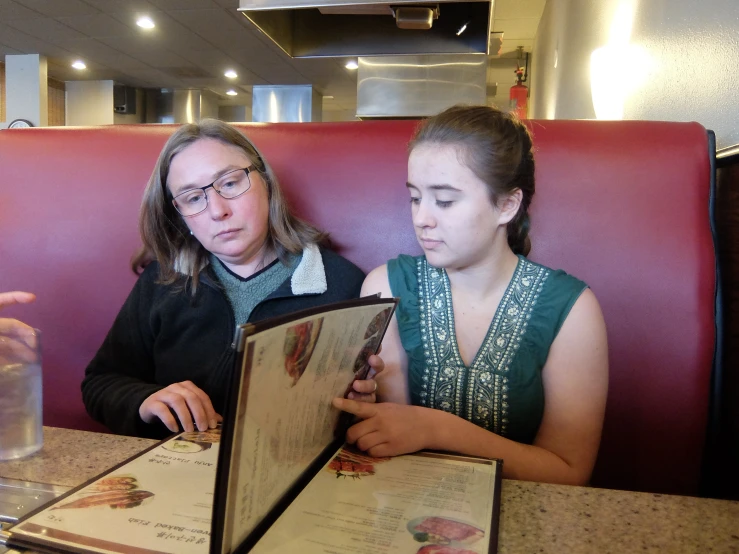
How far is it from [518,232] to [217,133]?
2.23 ft

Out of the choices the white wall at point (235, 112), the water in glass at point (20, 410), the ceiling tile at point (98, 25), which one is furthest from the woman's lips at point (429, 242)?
the white wall at point (235, 112)

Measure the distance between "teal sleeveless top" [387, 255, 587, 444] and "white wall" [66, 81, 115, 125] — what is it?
7.97 m

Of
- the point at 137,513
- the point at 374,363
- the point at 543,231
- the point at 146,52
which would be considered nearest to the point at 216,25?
the point at 146,52

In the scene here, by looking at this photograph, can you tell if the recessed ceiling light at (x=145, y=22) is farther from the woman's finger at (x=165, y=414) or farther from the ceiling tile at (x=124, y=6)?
the woman's finger at (x=165, y=414)

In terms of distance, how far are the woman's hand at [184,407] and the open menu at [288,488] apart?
146mm

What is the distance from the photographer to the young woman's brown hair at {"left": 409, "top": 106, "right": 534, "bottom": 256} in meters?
0.88

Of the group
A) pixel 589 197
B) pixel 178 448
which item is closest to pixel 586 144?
pixel 589 197

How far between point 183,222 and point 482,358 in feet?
2.45

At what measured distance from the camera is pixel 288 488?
483mm

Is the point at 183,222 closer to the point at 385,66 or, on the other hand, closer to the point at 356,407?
the point at 356,407

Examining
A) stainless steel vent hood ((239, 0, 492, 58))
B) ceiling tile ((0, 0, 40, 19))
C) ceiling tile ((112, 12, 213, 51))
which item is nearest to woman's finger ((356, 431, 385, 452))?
stainless steel vent hood ((239, 0, 492, 58))

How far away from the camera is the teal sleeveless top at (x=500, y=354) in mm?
886

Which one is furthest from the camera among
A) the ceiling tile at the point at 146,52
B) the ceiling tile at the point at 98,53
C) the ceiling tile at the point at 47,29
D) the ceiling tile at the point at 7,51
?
the ceiling tile at the point at 7,51

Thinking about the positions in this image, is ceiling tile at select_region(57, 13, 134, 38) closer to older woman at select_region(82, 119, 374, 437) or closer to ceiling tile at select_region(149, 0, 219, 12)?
ceiling tile at select_region(149, 0, 219, 12)
